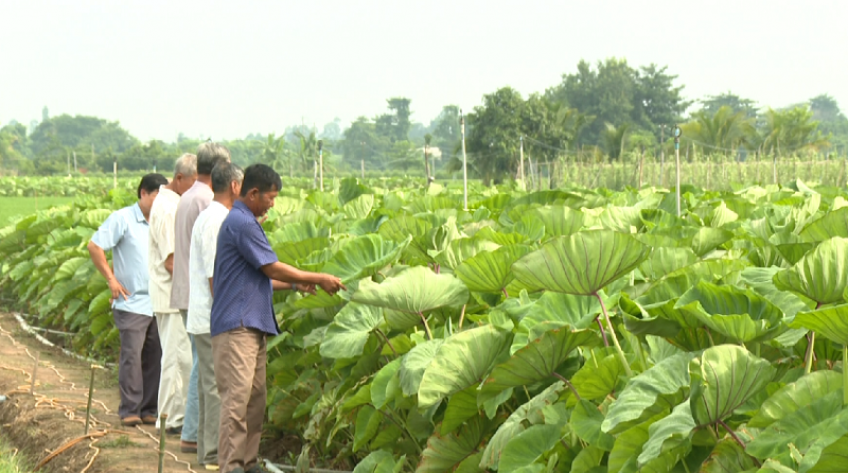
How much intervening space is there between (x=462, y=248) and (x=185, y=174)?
2.07 metres

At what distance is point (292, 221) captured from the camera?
577 centimetres

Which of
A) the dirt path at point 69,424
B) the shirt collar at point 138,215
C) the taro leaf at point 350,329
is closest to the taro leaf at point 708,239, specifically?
the taro leaf at point 350,329

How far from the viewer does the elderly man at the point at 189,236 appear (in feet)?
15.6

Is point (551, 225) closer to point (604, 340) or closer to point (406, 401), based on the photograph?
point (406, 401)

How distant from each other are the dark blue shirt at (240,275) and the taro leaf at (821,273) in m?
2.21

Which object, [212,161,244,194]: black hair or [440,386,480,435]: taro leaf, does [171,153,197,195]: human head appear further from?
[440,386,480,435]: taro leaf

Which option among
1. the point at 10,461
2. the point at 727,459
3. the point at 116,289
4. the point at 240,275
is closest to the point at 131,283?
the point at 116,289

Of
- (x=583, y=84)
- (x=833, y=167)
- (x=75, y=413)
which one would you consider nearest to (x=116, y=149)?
(x=583, y=84)

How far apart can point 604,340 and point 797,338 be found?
0.51 meters

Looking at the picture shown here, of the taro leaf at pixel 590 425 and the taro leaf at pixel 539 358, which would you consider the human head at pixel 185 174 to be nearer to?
the taro leaf at pixel 539 358

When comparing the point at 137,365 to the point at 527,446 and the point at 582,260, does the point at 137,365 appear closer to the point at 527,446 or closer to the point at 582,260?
the point at 527,446

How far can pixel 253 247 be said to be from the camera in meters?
3.96

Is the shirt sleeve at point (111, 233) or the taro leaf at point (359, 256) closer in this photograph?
the taro leaf at point (359, 256)

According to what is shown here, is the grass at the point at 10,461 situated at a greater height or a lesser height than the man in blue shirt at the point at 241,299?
lesser
